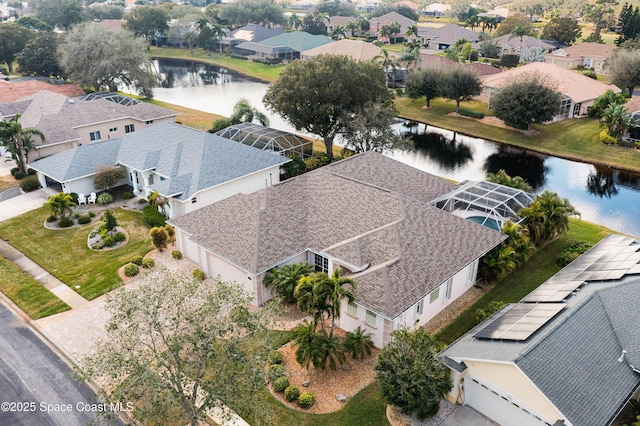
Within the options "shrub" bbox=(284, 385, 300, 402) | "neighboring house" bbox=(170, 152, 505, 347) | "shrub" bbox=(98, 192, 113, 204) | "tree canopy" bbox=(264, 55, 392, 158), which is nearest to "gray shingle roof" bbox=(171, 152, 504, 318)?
"neighboring house" bbox=(170, 152, 505, 347)

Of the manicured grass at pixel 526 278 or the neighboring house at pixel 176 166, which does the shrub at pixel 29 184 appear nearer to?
the neighboring house at pixel 176 166

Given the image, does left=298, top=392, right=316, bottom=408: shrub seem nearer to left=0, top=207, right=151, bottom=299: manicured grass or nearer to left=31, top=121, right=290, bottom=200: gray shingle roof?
left=0, top=207, right=151, bottom=299: manicured grass

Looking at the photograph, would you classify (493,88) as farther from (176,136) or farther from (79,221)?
(79,221)

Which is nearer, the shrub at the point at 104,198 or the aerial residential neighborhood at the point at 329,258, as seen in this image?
the aerial residential neighborhood at the point at 329,258

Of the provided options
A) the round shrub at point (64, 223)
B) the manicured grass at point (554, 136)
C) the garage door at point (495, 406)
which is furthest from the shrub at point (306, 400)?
the manicured grass at point (554, 136)

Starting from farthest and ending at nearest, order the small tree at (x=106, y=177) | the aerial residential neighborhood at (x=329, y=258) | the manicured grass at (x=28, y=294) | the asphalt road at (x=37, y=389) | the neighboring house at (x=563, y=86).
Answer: the neighboring house at (x=563, y=86) → the small tree at (x=106, y=177) → the manicured grass at (x=28, y=294) → the asphalt road at (x=37, y=389) → the aerial residential neighborhood at (x=329, y=258)

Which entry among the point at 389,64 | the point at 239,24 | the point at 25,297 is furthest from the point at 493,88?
the point at 239,24
